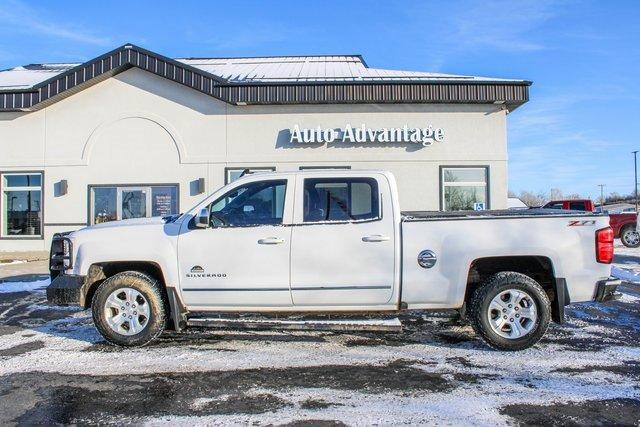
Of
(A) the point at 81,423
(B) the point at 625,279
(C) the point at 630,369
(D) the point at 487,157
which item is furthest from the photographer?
(D) the point at 487,157

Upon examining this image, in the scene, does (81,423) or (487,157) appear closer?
(81,423)

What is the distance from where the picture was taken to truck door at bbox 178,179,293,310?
214 inches

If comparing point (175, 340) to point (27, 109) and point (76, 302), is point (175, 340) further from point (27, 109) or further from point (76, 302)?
point (27, 109)

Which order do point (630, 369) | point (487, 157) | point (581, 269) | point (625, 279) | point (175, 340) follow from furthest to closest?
point (487, 157)
point (625, 279)
point (175, 340)
point (581, 269)
point (630, 369)

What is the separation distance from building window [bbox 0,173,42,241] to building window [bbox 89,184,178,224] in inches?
77.2

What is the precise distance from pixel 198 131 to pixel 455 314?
1260 centimetres

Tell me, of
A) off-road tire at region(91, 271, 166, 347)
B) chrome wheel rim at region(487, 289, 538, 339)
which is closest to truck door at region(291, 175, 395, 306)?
chrome wheel rim at region(487, 289, 538, 339)

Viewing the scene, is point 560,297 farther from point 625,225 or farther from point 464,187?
point 625,225

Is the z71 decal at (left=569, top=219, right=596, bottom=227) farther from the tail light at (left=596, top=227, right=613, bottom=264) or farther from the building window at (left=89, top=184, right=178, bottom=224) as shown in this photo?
the building window at (left=89, top=184, right=178, bottom=224)

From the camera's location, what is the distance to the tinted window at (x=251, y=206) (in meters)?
5.62

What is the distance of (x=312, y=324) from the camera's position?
5.48 meters

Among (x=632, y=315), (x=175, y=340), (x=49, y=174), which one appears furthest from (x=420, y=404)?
(x=49, y=174)

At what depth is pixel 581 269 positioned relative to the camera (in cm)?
534

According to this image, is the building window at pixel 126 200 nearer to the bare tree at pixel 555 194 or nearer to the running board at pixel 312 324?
the running board at pixel 312 324
